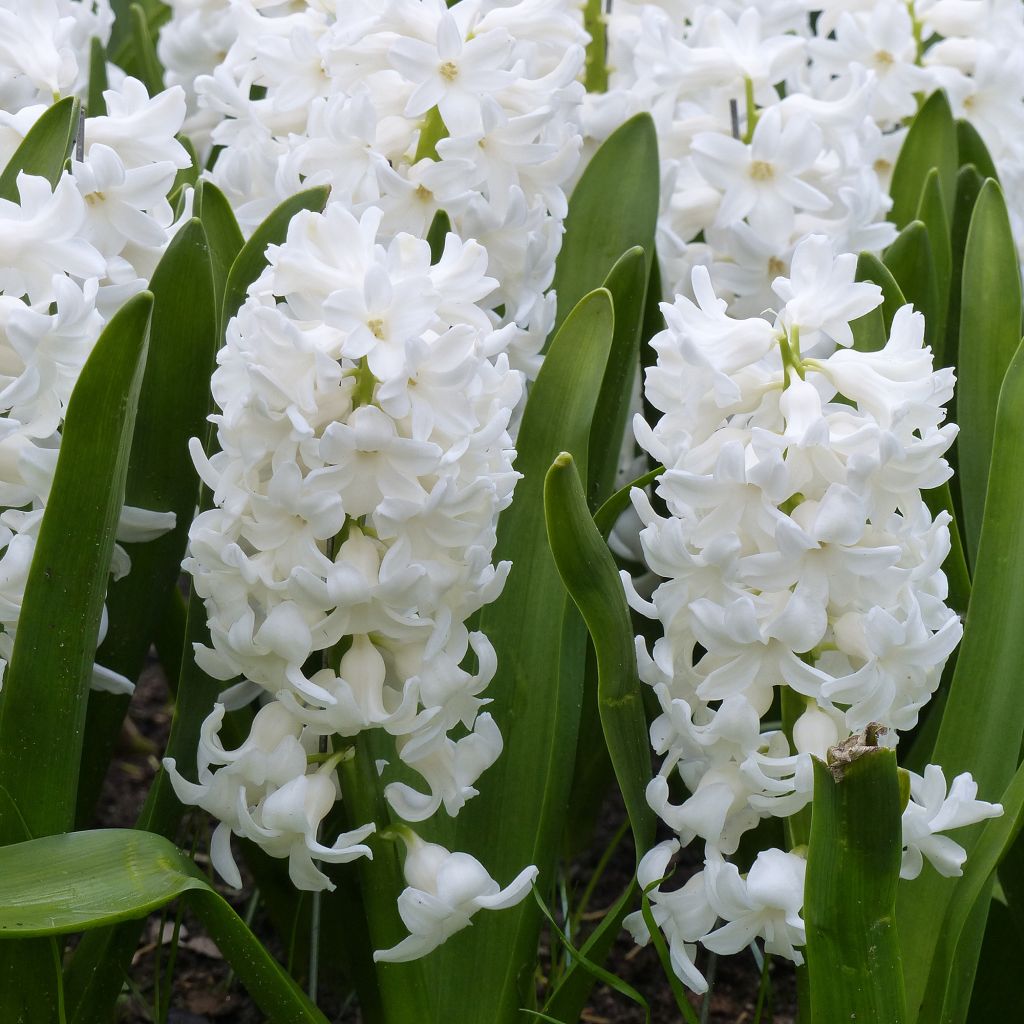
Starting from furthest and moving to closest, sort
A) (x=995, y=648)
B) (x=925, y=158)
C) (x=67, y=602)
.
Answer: (x=925, y=158) → (x=995, y=648) → (x=67, y=602)

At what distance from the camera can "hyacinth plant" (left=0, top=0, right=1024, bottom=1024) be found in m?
1.01

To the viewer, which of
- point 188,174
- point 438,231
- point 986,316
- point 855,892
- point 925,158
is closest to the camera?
point 855,892

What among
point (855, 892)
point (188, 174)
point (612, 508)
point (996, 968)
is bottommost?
point (996, 968)

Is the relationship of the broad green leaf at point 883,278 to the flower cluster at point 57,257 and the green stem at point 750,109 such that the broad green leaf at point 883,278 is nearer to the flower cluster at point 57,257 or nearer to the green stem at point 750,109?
the green stem at point 750,109

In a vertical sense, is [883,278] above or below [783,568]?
above

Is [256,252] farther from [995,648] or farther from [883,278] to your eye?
[995,648]

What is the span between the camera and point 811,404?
1016mm

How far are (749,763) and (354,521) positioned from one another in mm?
357

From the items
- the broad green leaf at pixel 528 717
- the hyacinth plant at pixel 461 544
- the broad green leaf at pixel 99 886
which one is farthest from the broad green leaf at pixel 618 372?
the broad green leaf at pixel 99 886

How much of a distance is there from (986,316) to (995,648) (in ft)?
1.47

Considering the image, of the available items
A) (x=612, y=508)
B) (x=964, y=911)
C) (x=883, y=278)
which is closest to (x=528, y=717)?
(x=612, y=508)

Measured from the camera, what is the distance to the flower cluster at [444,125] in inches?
51.9

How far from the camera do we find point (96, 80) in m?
1.90

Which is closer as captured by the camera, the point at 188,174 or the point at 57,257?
the point at 57,257
